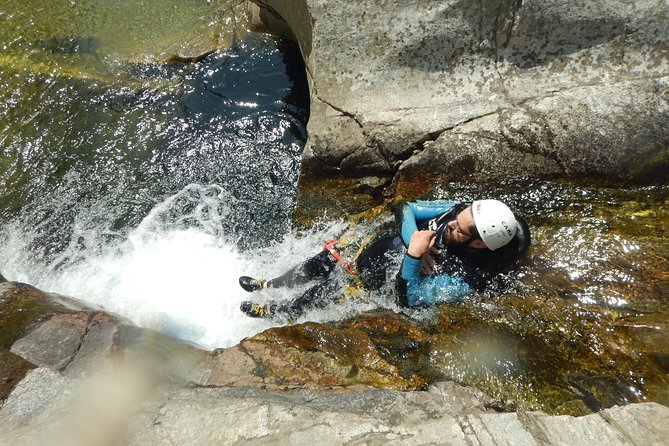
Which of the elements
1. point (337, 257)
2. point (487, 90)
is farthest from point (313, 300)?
point (487, 90)

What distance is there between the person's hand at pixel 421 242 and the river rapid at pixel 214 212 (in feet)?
1.85

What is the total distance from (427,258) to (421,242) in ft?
0.90

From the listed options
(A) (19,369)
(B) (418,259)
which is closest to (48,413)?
(A) (19,369)

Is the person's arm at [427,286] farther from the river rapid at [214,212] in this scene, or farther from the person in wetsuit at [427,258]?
the river rapid at [214,212]

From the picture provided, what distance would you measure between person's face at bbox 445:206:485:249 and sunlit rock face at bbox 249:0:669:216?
861 millimetres

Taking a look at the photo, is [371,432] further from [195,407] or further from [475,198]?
[475,198]

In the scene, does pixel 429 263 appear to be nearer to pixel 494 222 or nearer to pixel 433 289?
pixel 433 289

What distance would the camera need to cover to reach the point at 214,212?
526 cm

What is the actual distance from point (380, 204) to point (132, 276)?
281 centimetres

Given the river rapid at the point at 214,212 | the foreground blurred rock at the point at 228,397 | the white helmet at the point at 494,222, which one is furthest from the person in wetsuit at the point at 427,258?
the foreground blurred rock at the point at 228,397

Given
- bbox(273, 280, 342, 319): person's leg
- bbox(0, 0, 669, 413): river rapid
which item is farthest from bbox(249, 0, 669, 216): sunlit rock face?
bbox(273, 280, 342, 319): person's leg

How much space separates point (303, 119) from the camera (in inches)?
233

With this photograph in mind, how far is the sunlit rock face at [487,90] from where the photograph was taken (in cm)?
427

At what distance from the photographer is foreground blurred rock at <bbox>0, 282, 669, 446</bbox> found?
2.69m
